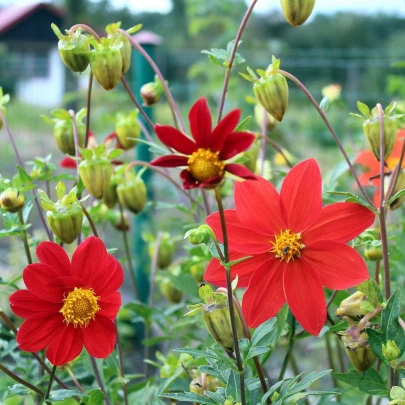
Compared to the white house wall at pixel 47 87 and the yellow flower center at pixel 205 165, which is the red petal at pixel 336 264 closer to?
the yellow flower center at pixel 205 165

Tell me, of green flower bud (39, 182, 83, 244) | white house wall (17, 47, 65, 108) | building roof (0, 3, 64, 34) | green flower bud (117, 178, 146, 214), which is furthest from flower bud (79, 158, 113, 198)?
building roof (0, 3, 64, 34)

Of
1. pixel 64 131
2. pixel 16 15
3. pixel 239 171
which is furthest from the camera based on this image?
pixel 16 15

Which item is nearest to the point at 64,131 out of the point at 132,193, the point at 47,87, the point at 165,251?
the point at 132,193

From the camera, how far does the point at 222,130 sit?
462mm

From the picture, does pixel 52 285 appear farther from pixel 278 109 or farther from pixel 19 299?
pixel 278 109

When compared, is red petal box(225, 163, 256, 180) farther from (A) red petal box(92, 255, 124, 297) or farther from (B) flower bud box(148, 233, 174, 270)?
(B) flower bud box(148, 233, 174, 270)

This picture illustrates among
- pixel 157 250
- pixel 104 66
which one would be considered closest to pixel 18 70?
pixel 157 250

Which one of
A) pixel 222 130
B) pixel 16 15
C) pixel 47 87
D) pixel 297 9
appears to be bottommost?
pixel 222 130

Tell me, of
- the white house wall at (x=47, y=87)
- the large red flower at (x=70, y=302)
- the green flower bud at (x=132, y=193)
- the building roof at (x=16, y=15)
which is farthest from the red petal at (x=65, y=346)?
the building roof at (x=16, y=15)

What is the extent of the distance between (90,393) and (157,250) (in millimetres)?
343

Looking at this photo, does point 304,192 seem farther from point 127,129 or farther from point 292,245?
point 127,129

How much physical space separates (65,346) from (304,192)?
0.22 m

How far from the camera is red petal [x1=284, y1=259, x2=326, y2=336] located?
537 mm

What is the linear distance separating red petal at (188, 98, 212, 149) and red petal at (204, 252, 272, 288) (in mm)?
112
